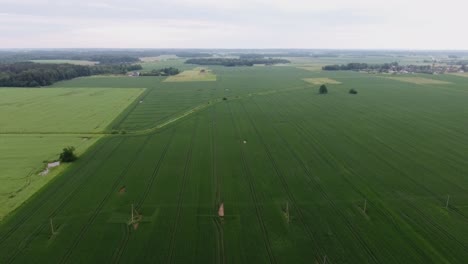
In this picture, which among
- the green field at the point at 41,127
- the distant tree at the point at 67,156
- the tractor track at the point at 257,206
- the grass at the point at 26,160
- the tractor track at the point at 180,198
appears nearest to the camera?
the tractor track at the point at 257,206

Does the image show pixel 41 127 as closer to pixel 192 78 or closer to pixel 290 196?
pixel 290 196

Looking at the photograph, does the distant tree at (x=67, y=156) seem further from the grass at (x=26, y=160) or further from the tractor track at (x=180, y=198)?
the tractor track at (x=180, y=198)

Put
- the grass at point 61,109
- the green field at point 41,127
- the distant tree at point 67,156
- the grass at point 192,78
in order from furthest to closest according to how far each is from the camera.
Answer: the grass at point 192,78 → the grass at point 61,109 → the distant tree at point 67,156 → the green field at point 41,127

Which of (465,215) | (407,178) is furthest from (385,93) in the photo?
(465,215)

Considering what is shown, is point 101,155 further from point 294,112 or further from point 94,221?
point 294,112

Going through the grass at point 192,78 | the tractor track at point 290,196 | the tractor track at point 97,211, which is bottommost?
the tractor track at point 97,211

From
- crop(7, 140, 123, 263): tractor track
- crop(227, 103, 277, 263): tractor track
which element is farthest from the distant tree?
crop(227, 103, 277, 263): tractor track

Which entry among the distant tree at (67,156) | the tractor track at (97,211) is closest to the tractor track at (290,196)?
the tractor track at (97,211)
